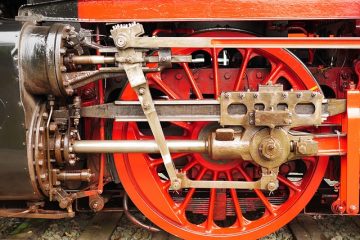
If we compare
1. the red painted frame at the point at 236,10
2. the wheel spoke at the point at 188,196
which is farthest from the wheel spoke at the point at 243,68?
the wheel spoke at the point at 188,196

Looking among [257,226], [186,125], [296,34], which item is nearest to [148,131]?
[186,125]

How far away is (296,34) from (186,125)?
101 centimetres

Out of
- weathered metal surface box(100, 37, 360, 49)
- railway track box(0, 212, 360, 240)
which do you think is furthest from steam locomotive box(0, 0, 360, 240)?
railway track box(0, 212, 360, 240)

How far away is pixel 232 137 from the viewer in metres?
2.35

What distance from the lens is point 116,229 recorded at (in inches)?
126

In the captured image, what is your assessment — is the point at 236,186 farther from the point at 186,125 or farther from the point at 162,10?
the point at 162,10

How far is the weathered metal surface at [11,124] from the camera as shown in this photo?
7.29ft

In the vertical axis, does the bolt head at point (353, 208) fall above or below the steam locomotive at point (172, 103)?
below

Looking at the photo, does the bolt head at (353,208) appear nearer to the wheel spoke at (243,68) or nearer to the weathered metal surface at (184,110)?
the weathered metal surface at (184,110)

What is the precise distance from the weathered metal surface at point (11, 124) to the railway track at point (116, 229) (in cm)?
83

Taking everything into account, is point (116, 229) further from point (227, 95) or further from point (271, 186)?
point (227, 95)

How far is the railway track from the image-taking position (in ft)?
10.00

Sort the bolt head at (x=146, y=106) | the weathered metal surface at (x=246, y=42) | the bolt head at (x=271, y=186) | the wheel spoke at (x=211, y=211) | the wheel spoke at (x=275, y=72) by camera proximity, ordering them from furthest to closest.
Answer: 1. the wheel spoke at (x=211, y=211)
2. the wheel spoke at (x=275, y=72)
3. the bolt head at (x=271, y=186)
4. the bolt head at (x=146, y=106)
5. the weathered metal surface at (x=246, y=42)

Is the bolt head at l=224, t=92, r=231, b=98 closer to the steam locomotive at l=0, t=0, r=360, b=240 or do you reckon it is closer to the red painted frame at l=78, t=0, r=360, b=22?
the steam locomotive at l=0, t=0, r=360, b=240
